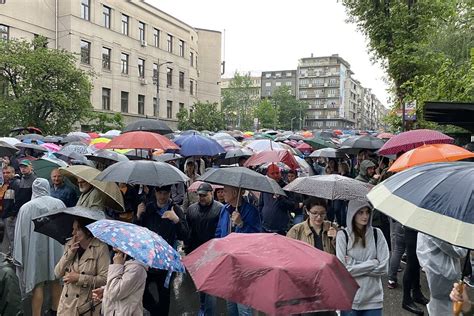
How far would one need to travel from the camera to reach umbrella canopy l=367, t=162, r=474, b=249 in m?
2.18

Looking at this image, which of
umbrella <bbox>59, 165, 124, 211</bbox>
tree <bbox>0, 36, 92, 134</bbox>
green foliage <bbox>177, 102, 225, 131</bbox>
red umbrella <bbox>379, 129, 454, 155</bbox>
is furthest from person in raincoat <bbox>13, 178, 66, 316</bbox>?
green foliage <bbox>177, 102, 225, 131</bbox>

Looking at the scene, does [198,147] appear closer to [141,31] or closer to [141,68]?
[141,68]

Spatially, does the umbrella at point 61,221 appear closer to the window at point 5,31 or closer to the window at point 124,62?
the window at point 5,31

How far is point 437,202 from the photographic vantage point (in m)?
2.33

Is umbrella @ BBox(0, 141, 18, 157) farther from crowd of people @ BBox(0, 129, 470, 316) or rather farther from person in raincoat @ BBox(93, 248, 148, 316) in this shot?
person in raincoat @ BBox(93, 248, 148, 316)

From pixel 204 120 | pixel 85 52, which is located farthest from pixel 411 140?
pixel 204 120

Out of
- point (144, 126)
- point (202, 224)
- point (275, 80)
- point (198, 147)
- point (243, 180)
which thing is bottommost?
point (202, 224)

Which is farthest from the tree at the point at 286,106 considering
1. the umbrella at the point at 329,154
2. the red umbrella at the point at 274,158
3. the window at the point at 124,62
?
the red umbrella at the point at 274,158

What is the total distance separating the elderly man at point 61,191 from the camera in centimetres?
616

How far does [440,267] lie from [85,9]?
3635cm

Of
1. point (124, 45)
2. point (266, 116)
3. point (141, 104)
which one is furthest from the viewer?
point (266, 116)

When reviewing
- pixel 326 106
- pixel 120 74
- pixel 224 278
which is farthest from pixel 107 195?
pixel 326 106

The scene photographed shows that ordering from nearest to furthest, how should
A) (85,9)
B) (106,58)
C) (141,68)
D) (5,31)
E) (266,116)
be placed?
(5,31) < (85,9) < (106,58) < (141,68) < (266,116)

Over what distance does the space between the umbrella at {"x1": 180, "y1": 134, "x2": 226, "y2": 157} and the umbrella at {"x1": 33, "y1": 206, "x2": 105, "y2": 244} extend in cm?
410
